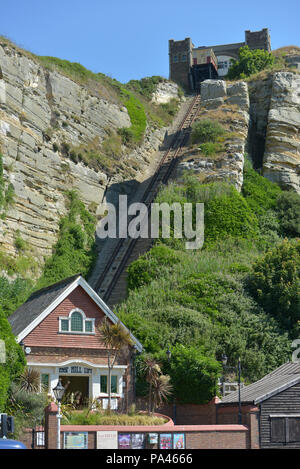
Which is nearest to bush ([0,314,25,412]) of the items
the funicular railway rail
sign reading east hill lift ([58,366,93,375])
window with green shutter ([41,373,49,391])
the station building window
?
window with green shutter ([41,373,49,391])

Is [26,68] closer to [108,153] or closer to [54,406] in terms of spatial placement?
[108,153]

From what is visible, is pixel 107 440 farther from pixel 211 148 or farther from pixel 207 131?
pixel 207 131

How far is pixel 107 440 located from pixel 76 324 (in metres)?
9.61

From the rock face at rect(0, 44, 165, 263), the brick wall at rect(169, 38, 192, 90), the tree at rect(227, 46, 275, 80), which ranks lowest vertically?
the rock face at rect(0, 44, 165, 263)

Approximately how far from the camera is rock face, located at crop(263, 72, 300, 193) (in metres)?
57.4

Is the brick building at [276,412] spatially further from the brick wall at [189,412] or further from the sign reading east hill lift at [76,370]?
the sign reading east hill lift at [76,370]

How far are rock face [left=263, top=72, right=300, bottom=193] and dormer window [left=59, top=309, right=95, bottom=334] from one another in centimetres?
2910

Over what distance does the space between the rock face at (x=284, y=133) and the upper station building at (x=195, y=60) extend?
2481cm

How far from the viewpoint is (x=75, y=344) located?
3156 centimetres

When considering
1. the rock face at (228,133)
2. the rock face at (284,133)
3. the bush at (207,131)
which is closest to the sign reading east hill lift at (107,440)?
the rock face at (228,133)

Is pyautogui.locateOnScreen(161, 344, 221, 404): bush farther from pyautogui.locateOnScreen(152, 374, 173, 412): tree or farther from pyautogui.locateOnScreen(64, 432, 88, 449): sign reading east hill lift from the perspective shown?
pyautogui.locateOnScreen(64, 432, 88, 449): sign reading east hill lift

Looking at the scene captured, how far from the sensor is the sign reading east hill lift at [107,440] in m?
22.5

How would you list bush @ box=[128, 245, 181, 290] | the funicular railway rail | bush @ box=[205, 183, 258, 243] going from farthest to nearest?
bush @ box=[205, 183, 258, 243], the funicular railway rail, bush @ box=[128, 245, 181, 290]

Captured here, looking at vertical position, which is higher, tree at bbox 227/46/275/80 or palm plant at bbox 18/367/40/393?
tree at bbox 227/46/275/80
